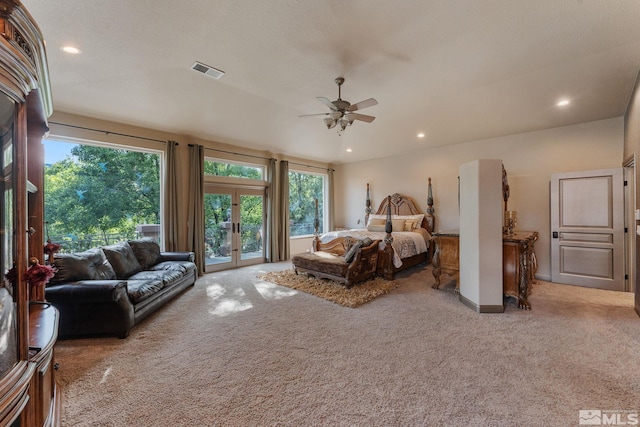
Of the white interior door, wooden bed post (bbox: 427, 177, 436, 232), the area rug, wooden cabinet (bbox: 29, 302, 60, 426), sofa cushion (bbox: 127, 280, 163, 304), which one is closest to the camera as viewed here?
wooden cabinet (bbox: 29, 302, 60, 426)

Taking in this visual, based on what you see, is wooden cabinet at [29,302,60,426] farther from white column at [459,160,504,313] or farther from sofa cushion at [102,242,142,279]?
white column at [459,160,504,313]

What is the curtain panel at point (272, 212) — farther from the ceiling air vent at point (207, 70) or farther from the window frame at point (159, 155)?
the ceiling air vent at point (207, 70)

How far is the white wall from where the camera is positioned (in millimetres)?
4652

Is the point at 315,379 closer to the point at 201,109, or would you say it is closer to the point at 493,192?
the point at 493,192

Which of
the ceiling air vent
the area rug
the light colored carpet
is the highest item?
the ceiling air vent

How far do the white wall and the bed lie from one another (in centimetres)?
24

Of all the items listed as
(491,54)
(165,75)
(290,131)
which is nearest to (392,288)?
(491,54)

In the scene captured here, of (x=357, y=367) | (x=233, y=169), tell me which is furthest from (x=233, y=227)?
(x=357, y=367)

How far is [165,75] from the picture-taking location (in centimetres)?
380

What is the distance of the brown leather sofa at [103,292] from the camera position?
2.79 metres

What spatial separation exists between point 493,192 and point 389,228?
2031 millimetres

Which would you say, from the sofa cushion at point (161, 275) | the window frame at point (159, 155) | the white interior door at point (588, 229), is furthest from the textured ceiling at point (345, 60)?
the sofa cushion at point (161, 275)

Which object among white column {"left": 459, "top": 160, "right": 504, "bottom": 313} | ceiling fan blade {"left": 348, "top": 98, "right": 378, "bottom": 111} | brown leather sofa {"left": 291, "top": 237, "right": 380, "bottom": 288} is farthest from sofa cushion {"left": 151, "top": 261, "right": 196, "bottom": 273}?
white column {"left": 459, "top": 160, "right": 504, "bottom": 313}

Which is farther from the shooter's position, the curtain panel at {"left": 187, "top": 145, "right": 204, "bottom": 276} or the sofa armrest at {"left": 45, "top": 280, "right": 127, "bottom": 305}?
the curtain panel at {"left": 187, "top": 145, "right": 204, "bottom": 276}
